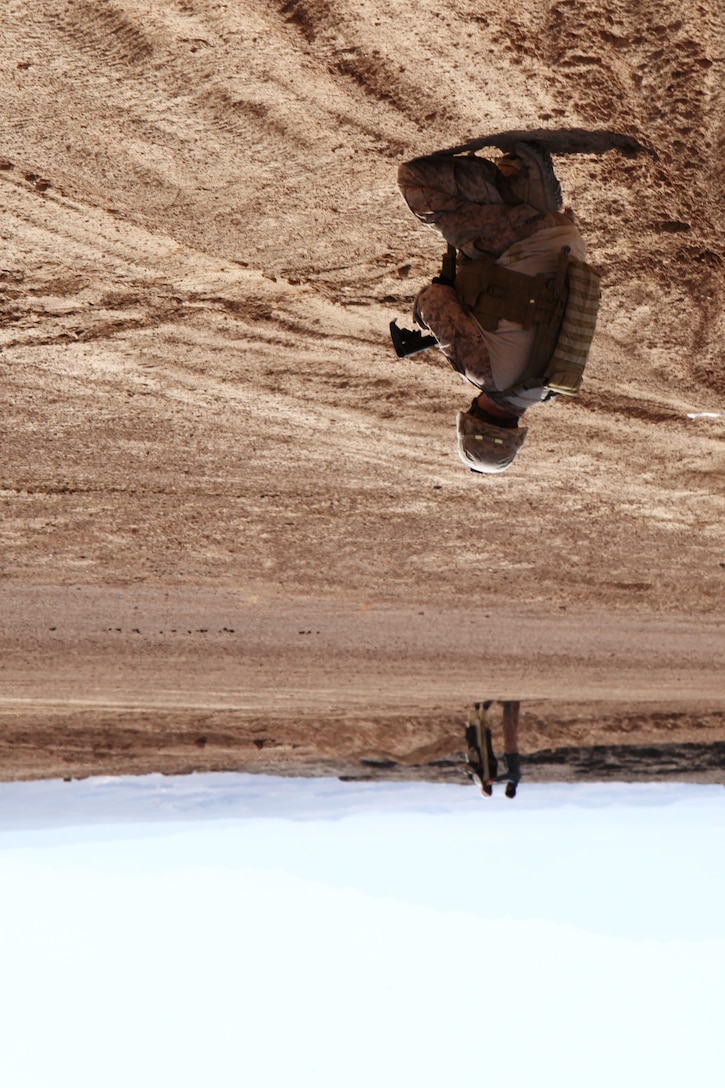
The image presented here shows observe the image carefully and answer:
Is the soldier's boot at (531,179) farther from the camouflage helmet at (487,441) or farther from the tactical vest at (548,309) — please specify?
the camouflage helmet at (487,441)

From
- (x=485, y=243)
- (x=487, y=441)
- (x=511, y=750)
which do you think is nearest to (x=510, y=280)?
(x=485, y=243)

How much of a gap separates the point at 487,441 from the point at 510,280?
2.08ft

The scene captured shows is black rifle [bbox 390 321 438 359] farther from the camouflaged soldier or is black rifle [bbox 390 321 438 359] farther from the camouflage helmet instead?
the camouflage helmet

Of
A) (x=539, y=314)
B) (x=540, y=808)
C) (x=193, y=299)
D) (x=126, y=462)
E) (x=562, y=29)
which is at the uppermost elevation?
(x=562, y=29)

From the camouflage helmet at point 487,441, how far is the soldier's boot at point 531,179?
0.85 m

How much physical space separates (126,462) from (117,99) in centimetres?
168

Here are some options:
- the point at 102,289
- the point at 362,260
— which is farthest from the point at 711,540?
the point at 102,289

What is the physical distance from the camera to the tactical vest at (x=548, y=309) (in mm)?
3389

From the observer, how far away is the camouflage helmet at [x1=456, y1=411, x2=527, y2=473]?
3.63m

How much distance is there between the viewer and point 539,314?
3393mm

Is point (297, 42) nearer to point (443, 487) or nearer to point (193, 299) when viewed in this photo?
point (193, 299)

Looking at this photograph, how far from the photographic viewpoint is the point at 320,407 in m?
4.35

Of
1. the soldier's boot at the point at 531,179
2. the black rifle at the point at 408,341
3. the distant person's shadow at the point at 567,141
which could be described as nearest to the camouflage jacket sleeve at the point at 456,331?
the black rifle at the point at 408,341

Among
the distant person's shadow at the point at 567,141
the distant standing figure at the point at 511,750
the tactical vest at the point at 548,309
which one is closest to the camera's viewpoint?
the tactical vest at the point at 548,309
